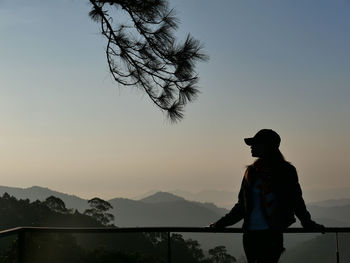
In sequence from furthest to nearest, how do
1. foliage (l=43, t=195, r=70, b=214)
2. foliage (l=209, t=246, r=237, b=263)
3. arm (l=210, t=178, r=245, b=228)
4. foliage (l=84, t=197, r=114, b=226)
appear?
foliage (l=209, t=246, r=237, b=263)
foliage (l=84, t=197, r=114, b=226)
foliage (l=43, t=195, r=70, b=214)
arm (l=210, t=178, r=245, b=228)

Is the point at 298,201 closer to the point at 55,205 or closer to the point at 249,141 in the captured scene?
the point at 249,141

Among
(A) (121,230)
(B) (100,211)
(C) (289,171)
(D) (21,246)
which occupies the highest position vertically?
(B) (100,211)

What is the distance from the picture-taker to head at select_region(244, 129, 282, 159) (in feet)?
11.0

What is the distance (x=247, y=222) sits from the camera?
135 inches

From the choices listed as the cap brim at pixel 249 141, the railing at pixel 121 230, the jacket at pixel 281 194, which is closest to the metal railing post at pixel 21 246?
the railing at pixel 121 230

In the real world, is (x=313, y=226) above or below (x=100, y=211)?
below

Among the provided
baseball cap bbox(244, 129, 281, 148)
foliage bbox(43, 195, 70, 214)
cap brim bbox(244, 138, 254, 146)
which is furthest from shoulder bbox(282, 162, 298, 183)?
foliage bbox(43, 195, 70, 214)

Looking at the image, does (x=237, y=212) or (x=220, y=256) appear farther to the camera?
(x=220, y=256)

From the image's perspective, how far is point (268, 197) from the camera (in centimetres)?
335

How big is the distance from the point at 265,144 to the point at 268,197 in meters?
0.31

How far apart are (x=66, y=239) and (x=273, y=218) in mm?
31247

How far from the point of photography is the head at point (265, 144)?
3.36 m

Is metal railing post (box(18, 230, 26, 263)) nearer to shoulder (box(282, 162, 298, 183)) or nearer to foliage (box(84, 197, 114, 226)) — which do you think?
shoulder (box(282, 162, 298, 183))

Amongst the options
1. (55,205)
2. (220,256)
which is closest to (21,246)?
(55,205)
